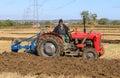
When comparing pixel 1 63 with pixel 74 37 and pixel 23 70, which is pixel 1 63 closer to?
pixel 23 70

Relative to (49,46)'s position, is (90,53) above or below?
below

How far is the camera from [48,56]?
54.3 feet

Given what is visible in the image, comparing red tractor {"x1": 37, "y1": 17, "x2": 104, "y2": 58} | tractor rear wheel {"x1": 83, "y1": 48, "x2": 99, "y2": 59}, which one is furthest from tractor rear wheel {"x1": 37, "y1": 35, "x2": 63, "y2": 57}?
tractor rear wheel {"x1": 83, "y1": 48, "x2": 99, "y2": 59}

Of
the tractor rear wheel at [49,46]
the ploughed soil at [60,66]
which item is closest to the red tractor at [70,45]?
the tractor rear wheel at [49,46]

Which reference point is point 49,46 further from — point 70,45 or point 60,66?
point 60,66

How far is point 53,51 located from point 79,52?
4.17ft

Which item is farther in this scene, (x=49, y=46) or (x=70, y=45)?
(x=70, y=45)

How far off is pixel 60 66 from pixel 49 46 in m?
3.44

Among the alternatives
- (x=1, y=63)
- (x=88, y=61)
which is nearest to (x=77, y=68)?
(x=88, y=61)

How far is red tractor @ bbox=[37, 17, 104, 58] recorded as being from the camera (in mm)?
16422

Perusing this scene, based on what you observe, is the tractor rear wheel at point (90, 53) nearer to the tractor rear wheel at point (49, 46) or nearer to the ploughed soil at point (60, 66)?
the tractor rear wheel at point (49, 46)

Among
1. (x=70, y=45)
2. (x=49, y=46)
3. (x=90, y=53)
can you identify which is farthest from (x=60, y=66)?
(x=70, y=45)

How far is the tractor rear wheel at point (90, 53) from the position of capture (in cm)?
1636

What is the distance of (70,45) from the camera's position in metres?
16.8
